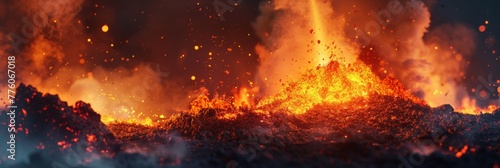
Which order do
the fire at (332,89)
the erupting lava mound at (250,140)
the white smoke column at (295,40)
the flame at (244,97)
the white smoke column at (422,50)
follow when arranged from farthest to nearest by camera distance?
1. the white smoke column at (422,50)
2. the white smoke column at (295,40)
3. the flame at (244,97)
4. the fire at (332,89)
5. the erupting lava mound at (250,140)

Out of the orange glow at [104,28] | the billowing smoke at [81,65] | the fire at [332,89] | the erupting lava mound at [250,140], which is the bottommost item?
the erupting lava mound at [250,140]

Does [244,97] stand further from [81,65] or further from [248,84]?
[81,65]

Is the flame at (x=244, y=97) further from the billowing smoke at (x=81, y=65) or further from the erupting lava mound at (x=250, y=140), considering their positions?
the erupting lava mound at (x=250, y=140)

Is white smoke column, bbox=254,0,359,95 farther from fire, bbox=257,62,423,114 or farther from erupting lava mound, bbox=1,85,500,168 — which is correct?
erupting lava mound, bbox=1,85,500,168

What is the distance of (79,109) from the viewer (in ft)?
35.7

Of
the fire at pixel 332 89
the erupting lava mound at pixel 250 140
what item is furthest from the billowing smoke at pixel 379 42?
the erupting lava mound at pixel 250 140

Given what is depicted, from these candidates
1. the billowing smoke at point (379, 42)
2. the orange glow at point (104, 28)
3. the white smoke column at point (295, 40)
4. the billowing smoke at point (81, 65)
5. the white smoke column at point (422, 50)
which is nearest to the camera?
the billowing smoke at point (81, 65)

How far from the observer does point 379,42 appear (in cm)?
1947

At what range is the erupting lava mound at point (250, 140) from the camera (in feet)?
33.3

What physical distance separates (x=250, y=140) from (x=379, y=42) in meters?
11.4

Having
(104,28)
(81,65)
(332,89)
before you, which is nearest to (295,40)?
(332,89)

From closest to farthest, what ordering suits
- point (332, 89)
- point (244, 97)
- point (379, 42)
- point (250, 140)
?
point (250, 140) < point (332, 89) < point (244, 97) < point (379, 42)

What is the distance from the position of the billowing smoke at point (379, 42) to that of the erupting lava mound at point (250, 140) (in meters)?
5.90

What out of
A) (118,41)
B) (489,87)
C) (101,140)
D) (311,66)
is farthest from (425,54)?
(101,140)
